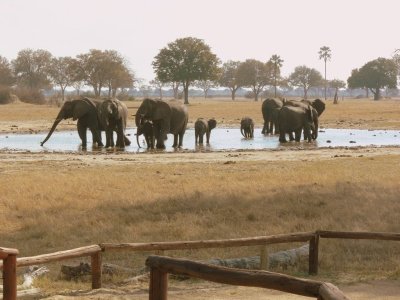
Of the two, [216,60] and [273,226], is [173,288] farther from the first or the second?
[216,60]

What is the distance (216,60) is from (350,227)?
85.2 meters

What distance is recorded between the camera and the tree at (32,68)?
387 feet

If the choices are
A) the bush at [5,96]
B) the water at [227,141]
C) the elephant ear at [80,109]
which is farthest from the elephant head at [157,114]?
the bush at [5,96]

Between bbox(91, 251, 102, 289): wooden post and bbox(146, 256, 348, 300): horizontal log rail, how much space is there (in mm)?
3215

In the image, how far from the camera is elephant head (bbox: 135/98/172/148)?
32.2 metres

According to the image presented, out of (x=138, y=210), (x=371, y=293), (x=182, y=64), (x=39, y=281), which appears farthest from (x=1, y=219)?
(x=182, y=64)

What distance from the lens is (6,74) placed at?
113 m

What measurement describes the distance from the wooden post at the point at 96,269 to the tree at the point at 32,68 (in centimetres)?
11056

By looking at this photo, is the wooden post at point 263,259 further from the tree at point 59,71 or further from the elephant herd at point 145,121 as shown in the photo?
the tree at point 59,71

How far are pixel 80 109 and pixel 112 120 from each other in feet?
4.96

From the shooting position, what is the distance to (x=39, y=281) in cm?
983

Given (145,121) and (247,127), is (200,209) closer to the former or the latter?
(145,121)

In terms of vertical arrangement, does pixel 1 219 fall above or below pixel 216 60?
below

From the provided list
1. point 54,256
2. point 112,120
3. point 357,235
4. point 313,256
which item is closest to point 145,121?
point 112,120
